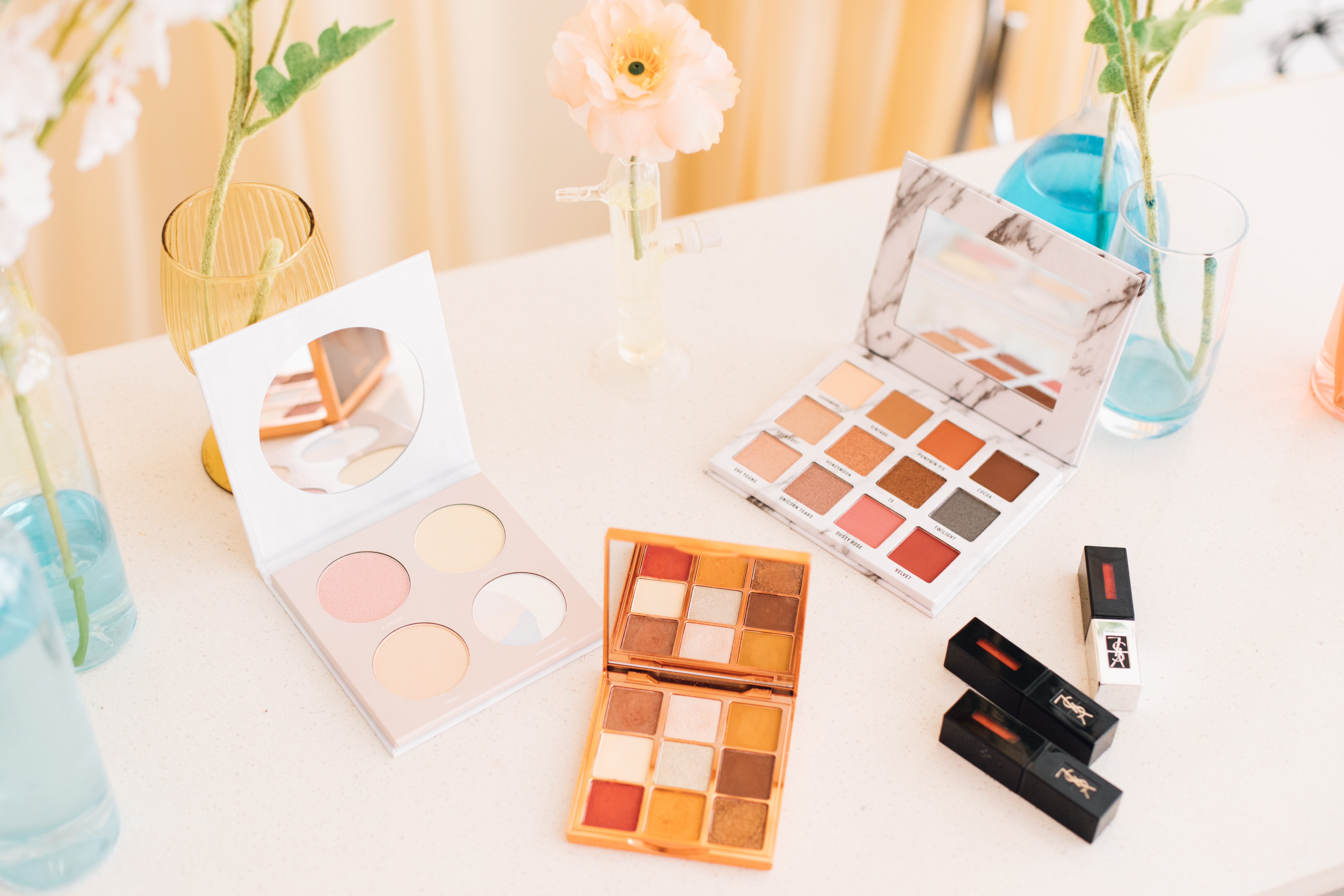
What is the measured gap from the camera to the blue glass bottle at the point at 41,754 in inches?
27.0

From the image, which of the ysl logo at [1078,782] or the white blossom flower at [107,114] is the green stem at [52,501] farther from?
the ysl logo at [1078,782]

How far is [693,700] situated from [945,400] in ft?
1.23

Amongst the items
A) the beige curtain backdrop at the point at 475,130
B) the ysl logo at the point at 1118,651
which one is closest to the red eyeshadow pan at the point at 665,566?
the ysl logo at the point at 1118,651

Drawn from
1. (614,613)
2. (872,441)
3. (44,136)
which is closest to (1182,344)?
(872,441)

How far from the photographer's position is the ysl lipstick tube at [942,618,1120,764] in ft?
2.81

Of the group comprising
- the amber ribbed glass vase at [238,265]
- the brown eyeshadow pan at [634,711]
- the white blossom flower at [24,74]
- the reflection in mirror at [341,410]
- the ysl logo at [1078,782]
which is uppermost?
the white blossom flower at [24,74]

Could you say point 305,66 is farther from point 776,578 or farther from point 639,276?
point 776,578

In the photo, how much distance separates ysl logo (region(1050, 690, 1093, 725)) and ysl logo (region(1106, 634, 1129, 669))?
0.06 meters

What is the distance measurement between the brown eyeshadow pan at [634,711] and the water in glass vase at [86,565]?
369 mm

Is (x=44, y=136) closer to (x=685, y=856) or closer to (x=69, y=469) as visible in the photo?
(x=69, y=469)

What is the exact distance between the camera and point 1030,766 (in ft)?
A: 2.75

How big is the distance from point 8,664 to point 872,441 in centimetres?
67

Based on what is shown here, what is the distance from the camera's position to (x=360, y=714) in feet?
2.93

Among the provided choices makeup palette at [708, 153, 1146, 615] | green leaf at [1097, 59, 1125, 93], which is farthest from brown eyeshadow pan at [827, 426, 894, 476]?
green leaf at [1097, 59, 1125, 93]
